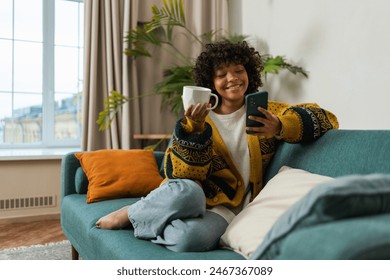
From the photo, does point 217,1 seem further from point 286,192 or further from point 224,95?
point 286,192

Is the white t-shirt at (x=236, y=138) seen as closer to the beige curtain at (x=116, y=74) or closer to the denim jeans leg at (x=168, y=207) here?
the denim jeans leg at (x=168, y=207)

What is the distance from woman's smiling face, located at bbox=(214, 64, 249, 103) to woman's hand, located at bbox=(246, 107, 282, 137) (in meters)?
0.23

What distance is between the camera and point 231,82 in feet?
5.00

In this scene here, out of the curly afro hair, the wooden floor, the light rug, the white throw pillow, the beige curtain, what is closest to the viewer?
the white throw pillow

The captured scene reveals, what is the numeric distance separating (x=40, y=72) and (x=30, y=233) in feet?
4.81

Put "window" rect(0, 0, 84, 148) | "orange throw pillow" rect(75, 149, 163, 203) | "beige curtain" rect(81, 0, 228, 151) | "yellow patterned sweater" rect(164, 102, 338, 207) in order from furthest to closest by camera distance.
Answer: "window" rect(0, 0, 84, 148) → "beige curtain" rect(81, 0, 228, 151) → "orange throw pillow" rect(75, 149, 163, 203) → "yellow patterned sweater" rect(164, 102, 338, 207)

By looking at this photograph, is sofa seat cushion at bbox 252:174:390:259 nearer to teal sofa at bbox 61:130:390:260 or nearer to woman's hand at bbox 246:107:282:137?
teal sofa at bbox 61:130:390:260

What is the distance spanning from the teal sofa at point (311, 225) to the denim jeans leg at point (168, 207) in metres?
0.05

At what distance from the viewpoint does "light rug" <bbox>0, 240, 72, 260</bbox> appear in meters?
2.14

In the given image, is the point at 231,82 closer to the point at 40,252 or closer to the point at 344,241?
the point at 344,241

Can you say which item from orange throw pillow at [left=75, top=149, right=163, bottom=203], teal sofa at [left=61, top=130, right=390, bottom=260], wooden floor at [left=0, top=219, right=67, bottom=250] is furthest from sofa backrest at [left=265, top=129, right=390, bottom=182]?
wooden floor at [left=0, top=219, right=67, bottom=250]

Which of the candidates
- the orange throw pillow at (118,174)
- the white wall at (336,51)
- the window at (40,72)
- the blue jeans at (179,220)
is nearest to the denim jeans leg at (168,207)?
the blue jeans at (179,220)
